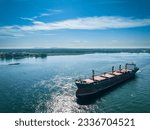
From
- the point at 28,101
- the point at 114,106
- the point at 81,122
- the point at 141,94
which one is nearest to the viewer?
the point at 81,122

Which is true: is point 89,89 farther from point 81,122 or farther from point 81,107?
point 81,122

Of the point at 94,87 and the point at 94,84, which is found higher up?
the point at 94,84

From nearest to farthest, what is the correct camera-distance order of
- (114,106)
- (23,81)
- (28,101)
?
(114,106), (28,101), (23,81)

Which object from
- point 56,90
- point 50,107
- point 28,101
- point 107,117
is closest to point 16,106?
point 28,101

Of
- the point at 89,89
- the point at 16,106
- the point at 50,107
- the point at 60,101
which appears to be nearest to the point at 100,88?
the point at 89,89

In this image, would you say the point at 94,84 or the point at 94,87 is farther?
the point at 94,84

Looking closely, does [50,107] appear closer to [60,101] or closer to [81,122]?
[60,101]

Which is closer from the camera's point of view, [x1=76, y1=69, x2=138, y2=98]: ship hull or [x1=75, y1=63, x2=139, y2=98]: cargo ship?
[x1=76, y1=69, x2=138, y2=98]: ship hull

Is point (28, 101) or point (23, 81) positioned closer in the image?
point (28, 101)

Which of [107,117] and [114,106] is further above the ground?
[107,117]

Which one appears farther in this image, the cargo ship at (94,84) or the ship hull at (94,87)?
the cargo ship at (94,84)
